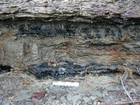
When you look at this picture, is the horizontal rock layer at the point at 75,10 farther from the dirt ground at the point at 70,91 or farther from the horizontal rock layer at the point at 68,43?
the dirt ground at the point at 70,91

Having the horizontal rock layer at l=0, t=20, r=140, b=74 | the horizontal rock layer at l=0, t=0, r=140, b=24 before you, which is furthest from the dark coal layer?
the horizontal rock layer at l=0, t=0, r=140, b=24

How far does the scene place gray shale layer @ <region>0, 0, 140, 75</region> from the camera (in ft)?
7.79

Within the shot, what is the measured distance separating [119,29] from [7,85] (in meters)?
1.58

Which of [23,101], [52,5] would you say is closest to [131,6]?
[52,5]

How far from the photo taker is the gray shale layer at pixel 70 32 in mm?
2375

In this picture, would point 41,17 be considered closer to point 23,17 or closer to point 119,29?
point 23,17

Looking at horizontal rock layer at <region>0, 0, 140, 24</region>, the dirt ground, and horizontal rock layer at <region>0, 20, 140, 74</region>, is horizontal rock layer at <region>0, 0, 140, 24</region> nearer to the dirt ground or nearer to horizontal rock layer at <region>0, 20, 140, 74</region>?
horizontal rock layer at <region>0, 20, 140, 74</region>

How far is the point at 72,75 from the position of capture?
274cm

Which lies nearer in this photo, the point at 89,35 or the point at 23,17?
the point at 23,17

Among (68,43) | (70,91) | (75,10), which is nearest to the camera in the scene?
(75,10)

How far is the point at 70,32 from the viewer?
8.53 feet

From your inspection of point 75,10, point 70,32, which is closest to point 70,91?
point 70,32

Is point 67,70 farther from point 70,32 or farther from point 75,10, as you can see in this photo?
point 75,10

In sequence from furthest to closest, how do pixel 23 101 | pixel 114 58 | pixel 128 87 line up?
1. pixel 114 58
2. pixel 128 87
3. pixel 23 101
